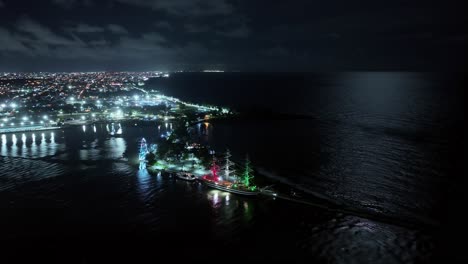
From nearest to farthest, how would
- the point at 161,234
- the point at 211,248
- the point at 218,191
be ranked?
1. the point at 211,248
2. the point at 161,234
3. the point at 218,191

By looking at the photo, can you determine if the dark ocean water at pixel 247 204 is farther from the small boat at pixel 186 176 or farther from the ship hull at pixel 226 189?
the small boat at pixel 186 176

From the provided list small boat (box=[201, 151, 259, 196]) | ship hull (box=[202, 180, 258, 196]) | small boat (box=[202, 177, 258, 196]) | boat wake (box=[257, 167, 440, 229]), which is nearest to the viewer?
boat wake (box=[257, 167, 440, 229])

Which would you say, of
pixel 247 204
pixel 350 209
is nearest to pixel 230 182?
pixel 247 204

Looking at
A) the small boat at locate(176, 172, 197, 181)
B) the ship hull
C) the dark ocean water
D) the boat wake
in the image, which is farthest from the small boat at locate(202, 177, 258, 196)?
the boat wake

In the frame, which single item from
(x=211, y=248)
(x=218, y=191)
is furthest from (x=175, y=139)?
(x=211, y=248)

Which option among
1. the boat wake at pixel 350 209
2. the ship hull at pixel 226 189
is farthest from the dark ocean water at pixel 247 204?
the ship hull at pixel 226 189

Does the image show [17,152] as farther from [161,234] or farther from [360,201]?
[360,201]

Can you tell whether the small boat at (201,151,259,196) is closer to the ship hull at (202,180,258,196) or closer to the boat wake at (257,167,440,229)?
the ship hull at (202,180,258,196)

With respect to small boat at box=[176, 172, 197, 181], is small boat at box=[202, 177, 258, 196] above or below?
below

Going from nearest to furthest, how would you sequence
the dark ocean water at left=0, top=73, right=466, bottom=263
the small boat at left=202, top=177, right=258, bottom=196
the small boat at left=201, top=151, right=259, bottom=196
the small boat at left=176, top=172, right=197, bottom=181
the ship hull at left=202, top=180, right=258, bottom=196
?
the dark ocean water at left=0, top=73, right=466, bottom=263, the ship hull at left=202, top=180, right=258, bottom=196, the small boat at left=202, top=177, right=258, bottom=196, the small boat at left=201, top=151, right=259, bottom=196, the small boat at left=176, top=172, right=197, bottom=181
